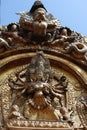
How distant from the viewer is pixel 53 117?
531 cm

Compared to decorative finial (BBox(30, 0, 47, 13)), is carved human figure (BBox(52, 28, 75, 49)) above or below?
below

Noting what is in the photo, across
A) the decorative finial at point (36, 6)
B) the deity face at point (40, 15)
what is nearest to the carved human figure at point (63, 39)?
the deity face at point (40, 15)

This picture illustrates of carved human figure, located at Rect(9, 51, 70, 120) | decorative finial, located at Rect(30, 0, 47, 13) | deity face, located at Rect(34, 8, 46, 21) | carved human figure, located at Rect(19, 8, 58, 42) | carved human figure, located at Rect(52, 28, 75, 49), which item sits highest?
decorative finial, located at Rect(30, 0, 47, 13)

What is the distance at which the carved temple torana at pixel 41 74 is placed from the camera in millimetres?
5316

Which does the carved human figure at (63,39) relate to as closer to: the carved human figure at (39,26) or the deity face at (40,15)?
the carved human figure at (39,26)

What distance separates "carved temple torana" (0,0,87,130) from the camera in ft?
17.4

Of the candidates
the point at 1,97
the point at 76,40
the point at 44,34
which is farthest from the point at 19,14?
the point at 1,97

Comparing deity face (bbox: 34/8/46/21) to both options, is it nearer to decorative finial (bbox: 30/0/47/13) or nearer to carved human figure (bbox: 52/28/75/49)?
decorative finial (bbox: 30/0/47/13)

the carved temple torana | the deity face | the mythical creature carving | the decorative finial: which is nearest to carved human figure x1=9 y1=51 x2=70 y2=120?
the carved temple torana

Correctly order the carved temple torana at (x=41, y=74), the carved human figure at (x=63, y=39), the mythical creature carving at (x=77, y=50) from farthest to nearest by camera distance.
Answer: the carved human figure at (x=63, y=39) → the mythical creature carving at (x=77, y=50) → the carved temple torana at (x=41, y=74)

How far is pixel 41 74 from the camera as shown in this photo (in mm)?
5551

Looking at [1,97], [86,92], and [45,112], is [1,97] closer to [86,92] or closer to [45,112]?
[45,112]

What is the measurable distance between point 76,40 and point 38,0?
34.3 inches

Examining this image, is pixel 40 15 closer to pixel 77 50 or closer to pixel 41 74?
pixel 77 50
